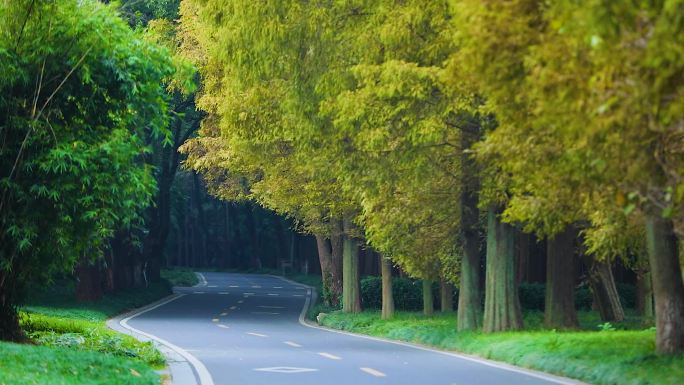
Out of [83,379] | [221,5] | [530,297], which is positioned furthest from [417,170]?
[530,297]

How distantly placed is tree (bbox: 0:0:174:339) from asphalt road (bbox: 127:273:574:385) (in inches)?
126

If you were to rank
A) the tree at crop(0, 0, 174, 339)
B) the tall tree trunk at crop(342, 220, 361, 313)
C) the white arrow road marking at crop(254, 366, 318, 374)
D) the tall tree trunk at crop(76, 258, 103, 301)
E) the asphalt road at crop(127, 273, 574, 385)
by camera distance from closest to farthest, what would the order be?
the asphalt road at crop(127, 273, 574, 385)
the white arrow road marking at crop(254, 366, 318, 374)
the tree at crop(0, 0, 174, 339)
the tall tree trunk at crop(342, 220, 361, 313)
the tall tree trunk at crop(76, 258, 103, 301)

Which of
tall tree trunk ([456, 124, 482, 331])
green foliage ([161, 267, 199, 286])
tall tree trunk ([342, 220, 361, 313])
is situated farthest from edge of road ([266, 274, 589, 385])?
green foliage ([161, 267, 199, 286])

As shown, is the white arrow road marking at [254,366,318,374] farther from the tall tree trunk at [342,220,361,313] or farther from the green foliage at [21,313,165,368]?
the tall tree trunk at [342,220,361,313]

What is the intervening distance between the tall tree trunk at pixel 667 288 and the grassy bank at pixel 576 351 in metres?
0.37

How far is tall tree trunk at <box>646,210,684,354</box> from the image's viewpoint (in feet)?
57.0

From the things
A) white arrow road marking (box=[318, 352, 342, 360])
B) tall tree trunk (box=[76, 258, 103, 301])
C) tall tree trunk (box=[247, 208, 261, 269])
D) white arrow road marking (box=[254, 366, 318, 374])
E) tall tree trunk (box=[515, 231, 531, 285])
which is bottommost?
white arrow road marking (box=[254, 366, 318, 374])

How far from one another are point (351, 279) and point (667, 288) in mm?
22072

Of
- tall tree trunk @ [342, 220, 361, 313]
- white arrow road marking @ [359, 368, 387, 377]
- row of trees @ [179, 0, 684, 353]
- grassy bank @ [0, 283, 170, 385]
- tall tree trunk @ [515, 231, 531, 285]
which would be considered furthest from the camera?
tall tree trunk @ [515, 231, 531, 285]

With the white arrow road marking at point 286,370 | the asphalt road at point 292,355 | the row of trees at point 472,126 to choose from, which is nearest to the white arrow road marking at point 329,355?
the asphalt road at point 292,355

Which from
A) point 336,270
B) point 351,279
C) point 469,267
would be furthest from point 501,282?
point 336,270

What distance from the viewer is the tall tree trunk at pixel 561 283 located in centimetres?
2533

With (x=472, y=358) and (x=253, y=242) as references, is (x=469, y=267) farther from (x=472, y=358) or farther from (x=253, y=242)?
(x=253, y=242)

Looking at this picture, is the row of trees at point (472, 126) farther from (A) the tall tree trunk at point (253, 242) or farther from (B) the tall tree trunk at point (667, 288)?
(A) the tall tree trunk at point (253, 242)
